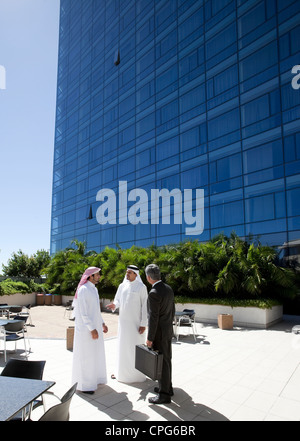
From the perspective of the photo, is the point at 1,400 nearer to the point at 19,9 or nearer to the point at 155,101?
the point at 19,9

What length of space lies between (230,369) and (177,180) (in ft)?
55.8

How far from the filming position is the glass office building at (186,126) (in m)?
16.5

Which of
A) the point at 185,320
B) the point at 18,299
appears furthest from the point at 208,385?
the point at 18,299

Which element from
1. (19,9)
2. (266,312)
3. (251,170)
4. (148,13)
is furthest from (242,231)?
(148,13)

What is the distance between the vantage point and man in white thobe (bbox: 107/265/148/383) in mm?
5094

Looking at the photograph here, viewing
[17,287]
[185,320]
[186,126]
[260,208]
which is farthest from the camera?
[186,126]

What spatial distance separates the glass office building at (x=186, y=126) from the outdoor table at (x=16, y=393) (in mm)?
15152

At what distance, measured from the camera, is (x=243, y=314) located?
11414 millimetres

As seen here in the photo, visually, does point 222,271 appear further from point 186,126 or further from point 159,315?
point 186,126

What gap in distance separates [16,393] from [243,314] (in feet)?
Result: 34.2

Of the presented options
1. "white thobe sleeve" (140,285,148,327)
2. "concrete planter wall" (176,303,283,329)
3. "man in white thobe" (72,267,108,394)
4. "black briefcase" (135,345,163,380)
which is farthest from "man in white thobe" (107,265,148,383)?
"concrete planter wall" (176,303,283,329)

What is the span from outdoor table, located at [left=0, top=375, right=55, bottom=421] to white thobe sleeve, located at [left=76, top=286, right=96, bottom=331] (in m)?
1.91

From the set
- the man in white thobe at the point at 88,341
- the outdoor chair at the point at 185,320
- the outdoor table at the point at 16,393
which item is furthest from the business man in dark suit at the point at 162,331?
the outdoor chair at the point at 185,320

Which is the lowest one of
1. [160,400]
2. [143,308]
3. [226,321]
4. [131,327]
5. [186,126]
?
[226,321]
